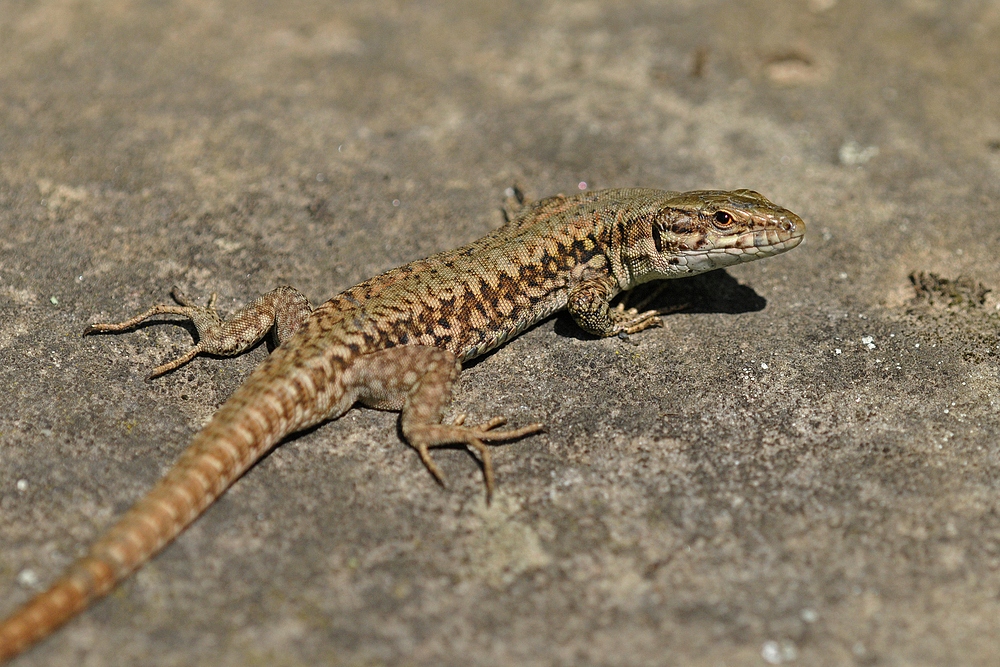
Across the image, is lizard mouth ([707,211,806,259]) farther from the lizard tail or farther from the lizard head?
the lizard tail

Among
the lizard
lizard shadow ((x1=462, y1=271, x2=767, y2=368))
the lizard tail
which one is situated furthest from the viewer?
lizard shadow ((x1=462, y1=271, x2=767, y2=368))

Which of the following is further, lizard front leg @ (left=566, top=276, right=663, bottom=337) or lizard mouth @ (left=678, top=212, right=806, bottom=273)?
lizard front leg @ (left=566, top=276, right=663, bottom=337)

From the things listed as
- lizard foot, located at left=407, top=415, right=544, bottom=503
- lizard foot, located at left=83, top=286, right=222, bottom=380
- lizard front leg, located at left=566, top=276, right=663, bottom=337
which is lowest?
lizard foot, located at left=407, top=415, right=544, bottom=503

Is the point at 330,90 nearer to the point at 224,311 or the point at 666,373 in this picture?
the point at 224,311

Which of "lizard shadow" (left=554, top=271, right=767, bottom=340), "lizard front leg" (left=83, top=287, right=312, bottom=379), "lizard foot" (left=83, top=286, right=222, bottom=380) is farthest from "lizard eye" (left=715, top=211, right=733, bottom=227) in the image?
"lizard foot" (left=83, top=286, right=222, bottom=380)

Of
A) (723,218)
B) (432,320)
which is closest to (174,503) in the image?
(432,320)

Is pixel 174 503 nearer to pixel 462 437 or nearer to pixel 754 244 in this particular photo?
pixel 462 437

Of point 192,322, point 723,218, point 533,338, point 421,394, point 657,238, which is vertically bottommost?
point 533,338

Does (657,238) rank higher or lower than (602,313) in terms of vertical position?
higher
